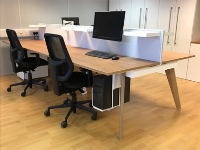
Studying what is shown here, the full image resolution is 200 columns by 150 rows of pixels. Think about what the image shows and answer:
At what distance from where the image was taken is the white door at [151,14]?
4.77 metres

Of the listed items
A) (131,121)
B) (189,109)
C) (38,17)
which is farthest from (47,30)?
(189,109)

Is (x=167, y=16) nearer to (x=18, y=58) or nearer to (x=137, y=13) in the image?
(x=137, y=13)

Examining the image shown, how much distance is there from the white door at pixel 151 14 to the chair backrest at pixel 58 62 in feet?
10.1

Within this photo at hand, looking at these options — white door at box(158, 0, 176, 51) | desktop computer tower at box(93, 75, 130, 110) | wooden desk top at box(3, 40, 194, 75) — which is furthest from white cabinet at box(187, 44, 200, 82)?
desktop computer tower at box(93, 75, 130, 110)

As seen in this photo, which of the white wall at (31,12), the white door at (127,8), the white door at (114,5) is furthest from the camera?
the white door at (114,5)

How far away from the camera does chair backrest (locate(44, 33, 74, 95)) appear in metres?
2.35

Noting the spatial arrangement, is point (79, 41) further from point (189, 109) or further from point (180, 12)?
point (180, 12)

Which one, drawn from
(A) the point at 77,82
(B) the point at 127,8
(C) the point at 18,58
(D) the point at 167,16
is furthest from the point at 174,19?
(C) the point at 18,58

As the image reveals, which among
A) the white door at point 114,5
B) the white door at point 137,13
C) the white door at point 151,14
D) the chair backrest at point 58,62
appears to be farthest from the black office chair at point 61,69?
the white door at point 114,5

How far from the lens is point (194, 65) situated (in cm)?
433

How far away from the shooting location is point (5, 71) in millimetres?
4648

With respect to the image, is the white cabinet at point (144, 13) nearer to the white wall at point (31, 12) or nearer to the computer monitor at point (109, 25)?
the white wall at point (31, 12)

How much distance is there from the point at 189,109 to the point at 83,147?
174 centimetres

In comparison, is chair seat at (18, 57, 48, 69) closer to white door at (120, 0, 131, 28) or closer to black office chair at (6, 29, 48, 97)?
black office chair at (6, 29, 48, 97)
